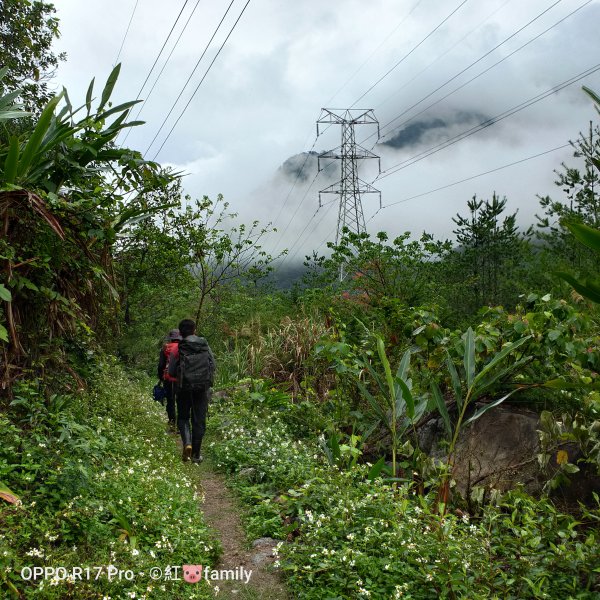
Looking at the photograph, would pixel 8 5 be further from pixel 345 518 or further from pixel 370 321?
pixel 345 518

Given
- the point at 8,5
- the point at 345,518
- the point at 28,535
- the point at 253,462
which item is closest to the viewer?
the point at 28,535

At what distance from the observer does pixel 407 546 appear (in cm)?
382

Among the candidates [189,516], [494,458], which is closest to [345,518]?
[189,516]

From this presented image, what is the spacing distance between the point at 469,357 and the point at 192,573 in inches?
122

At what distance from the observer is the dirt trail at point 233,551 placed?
12.8ft

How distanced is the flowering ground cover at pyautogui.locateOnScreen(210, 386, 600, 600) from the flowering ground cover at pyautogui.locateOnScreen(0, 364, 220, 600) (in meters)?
0.68

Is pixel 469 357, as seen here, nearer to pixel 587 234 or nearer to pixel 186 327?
pixel 587 234

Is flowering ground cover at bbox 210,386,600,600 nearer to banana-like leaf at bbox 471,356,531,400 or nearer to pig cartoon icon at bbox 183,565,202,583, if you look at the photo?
pig cartoon icon at bbox 183,565,202,583

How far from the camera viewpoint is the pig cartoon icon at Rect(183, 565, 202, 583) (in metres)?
3.78

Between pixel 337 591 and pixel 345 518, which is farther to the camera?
pixel 345 518

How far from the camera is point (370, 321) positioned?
9289 mm

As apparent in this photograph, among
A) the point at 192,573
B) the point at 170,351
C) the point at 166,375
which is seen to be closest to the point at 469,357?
the point at 192,573

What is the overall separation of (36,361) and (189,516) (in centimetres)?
184

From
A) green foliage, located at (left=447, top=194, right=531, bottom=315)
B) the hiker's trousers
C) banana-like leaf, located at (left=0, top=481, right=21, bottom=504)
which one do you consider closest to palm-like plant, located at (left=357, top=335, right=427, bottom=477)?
the hiker's trousers
